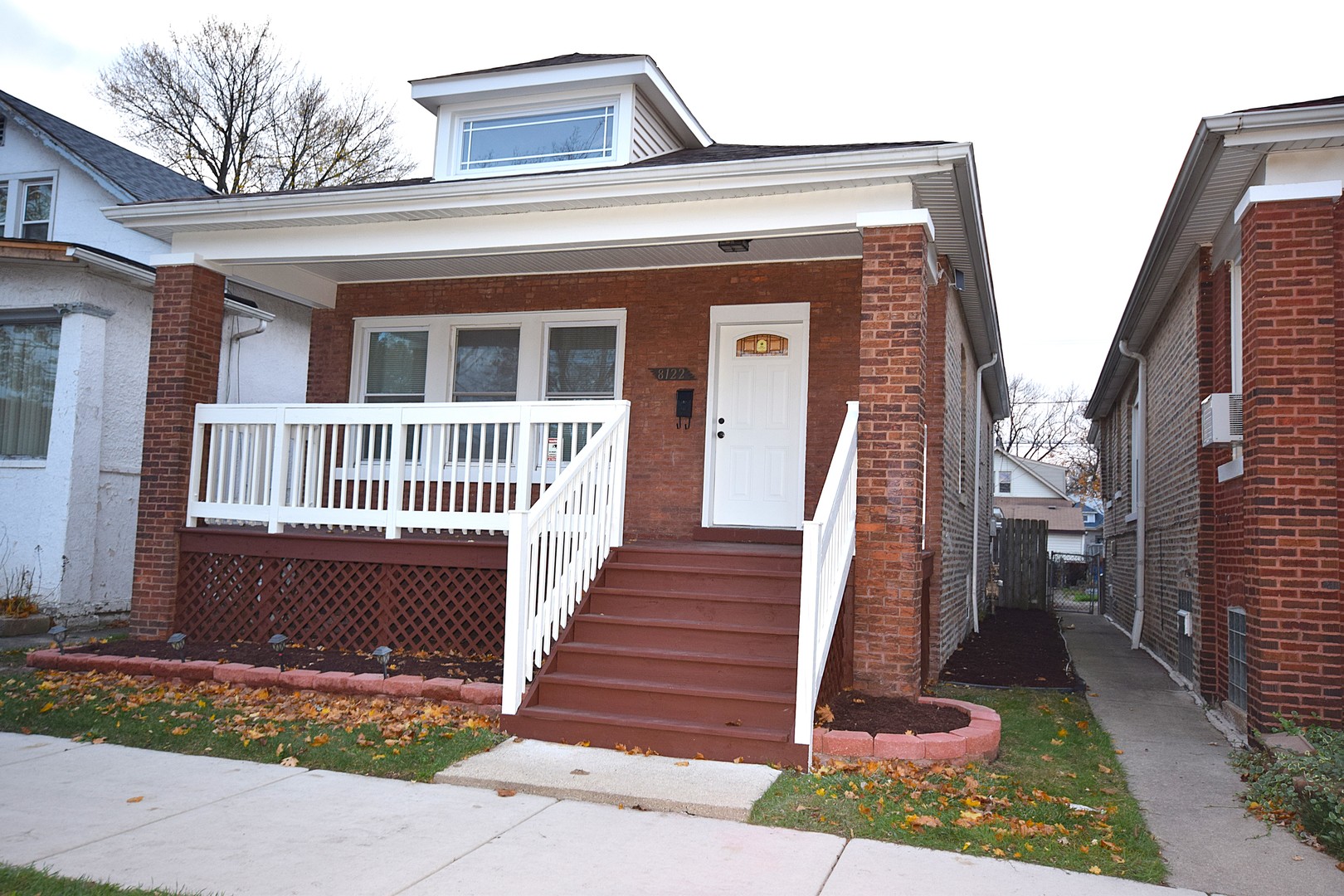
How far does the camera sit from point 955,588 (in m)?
10.8

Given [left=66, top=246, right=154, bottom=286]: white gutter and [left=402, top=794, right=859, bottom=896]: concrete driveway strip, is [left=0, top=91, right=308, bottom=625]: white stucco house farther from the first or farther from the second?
[left=402, top=794, right=859, bottom=896]: concrete driveway strip

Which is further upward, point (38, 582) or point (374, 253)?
point (374, 253)

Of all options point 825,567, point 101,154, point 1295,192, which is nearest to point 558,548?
point 825,567

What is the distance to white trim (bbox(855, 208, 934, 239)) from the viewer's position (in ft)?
21.5

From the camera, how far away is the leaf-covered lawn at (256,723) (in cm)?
539

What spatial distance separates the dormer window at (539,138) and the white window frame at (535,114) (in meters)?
0.03

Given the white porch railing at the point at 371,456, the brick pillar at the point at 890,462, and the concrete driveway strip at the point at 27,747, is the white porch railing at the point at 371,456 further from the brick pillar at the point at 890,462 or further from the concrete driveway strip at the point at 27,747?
the concrete driveway strip at the point at 27,747

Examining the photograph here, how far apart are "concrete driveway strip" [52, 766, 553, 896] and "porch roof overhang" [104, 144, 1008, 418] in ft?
14.5

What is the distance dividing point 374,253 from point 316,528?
2.47 m

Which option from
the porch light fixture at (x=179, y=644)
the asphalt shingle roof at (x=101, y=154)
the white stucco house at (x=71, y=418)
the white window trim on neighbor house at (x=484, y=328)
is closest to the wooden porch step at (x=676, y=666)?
the porch light fixture at (x=179, y=644)

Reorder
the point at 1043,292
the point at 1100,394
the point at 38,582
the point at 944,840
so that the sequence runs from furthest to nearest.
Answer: the point at 1043,292 → the point at 1100,394 → the point at 38,582 → the point at 944,840

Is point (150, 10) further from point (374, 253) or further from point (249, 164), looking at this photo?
point (374, 253)

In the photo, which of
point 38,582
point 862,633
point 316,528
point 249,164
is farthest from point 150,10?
point 862,633

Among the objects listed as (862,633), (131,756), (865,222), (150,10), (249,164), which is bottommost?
(131,756)
